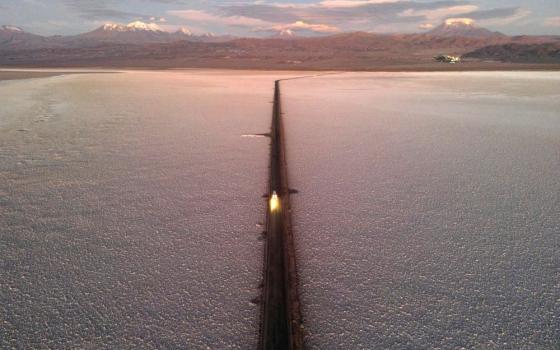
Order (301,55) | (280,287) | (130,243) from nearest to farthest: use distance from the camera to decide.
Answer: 1. (280,287)
2. (130,243)
3. (301,55)

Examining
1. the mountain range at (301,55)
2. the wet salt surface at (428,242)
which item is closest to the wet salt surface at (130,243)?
the wet salt surface at (428,242)

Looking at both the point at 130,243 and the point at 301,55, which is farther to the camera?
the point at 301,55

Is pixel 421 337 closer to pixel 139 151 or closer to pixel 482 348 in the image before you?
pixel 482 348

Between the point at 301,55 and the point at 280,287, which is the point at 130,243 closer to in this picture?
the point at 280,287

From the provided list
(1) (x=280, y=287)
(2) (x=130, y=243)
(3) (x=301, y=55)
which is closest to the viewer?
(1) (x=280, y=287)

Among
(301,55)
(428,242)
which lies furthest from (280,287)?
(301,55)

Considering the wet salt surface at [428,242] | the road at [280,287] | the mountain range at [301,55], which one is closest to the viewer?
the road at [280,287]

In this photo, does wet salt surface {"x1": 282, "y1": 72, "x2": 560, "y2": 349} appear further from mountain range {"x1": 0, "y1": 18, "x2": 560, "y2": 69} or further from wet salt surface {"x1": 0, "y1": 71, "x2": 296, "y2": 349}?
mountain range {"x1": 0, "y1": 18, "x2": 560, "y2": 69}

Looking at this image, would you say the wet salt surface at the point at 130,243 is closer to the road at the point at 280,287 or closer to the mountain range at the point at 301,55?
the road at the point at 280,287
